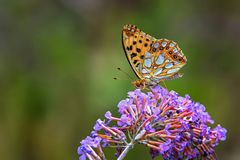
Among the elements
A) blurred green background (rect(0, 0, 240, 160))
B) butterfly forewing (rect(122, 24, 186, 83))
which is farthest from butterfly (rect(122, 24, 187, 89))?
blurred green background (rect(0, 0, 240, 160))

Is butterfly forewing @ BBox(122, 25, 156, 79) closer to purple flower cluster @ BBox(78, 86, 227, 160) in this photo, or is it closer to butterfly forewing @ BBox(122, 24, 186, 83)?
butterfly forewing @ BBox(122, 24, 186, 83)

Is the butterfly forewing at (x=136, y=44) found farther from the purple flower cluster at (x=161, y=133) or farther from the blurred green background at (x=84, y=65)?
the blurred green background at (x=84, y=65)

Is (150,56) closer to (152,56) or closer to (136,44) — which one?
(152,56)

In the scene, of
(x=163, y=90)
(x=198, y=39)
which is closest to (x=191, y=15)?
(x=198, y=39)

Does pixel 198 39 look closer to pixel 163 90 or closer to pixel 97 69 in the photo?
pixel 97 69

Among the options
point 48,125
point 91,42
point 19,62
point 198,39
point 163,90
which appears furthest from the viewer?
point 198,39

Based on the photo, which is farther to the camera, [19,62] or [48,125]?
[19,62]

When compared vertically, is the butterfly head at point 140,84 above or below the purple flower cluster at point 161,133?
above

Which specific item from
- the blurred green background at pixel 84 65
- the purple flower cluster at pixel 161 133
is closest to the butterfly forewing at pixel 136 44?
the purple flower cluster at pixel 161 133
